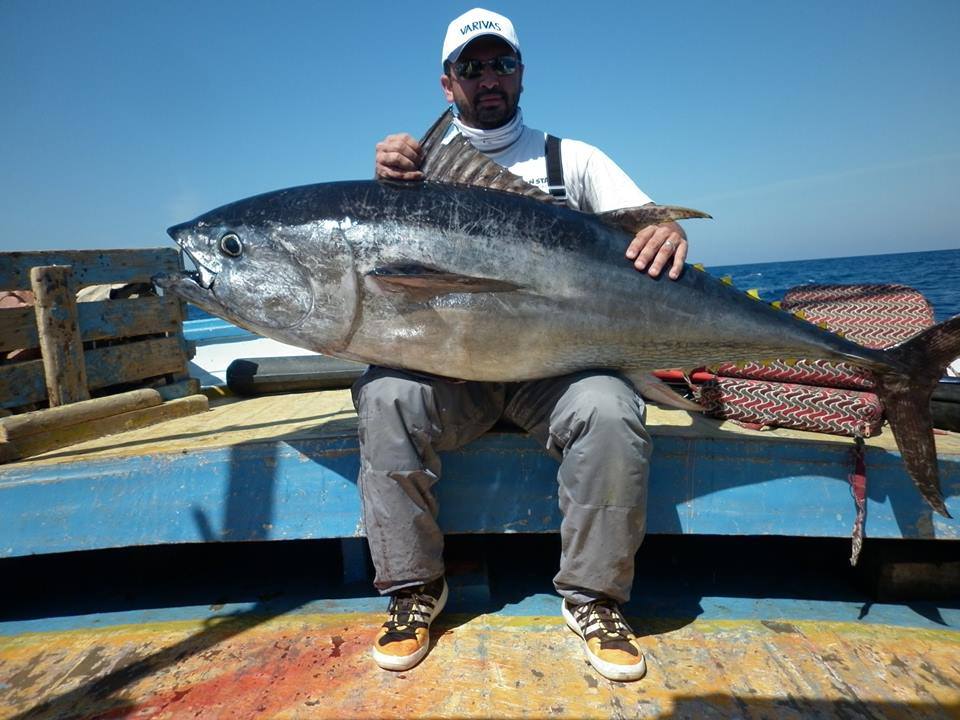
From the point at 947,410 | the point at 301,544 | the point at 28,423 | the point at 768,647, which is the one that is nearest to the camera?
the point at 768,647

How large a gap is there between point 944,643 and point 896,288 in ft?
6.69

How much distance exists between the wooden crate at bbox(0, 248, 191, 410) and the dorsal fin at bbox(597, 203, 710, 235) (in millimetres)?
2755

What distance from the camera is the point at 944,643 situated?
6.64ft

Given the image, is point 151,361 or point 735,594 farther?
point 151,361

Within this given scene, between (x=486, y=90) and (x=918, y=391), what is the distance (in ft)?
7.53

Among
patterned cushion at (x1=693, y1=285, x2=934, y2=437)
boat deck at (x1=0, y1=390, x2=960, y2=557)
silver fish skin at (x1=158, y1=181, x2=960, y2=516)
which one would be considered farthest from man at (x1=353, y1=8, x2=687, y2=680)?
patterned cushion at (x1=693, y1=285, x2=934, y2=437)

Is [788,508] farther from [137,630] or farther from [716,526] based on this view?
[137,630]

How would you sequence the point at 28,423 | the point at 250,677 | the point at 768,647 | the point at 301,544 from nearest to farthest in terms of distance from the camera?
the point at 250,677
the point at 768,647
the point at 28,423
the point at 301,544

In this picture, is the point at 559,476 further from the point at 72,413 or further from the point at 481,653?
the point at 72,413

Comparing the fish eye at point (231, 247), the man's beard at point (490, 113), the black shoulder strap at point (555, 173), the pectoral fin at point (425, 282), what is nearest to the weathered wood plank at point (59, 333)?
the fish eye at point (231, 247)

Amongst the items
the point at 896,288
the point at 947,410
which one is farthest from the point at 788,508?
the point at 896,288

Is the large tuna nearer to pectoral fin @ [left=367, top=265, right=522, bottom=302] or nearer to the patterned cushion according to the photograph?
pectoral fin @ [left=367, top=265, right=522, bottom=302]

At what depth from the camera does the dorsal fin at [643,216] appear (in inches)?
83.7

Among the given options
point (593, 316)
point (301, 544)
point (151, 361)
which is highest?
point (593, 316)
